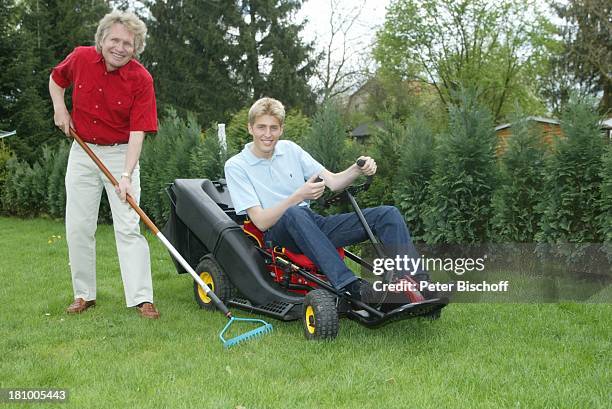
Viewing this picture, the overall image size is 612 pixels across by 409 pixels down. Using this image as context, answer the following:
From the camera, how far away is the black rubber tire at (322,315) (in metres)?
3.26

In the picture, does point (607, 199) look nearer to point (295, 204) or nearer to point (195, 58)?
point (295, 204)

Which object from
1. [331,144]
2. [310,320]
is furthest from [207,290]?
[331,144]

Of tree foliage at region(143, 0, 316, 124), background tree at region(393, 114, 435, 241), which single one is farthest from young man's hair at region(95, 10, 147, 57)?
tree foliage at region(143, 0, 316, 124)

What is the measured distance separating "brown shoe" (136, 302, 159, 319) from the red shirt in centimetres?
104

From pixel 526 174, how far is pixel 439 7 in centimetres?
2661

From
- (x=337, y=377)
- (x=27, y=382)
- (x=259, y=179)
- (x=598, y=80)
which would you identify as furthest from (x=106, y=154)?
(x=598, y=80)

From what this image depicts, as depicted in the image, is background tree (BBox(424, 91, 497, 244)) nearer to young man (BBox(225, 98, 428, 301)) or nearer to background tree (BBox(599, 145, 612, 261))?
background tree (BBox(599, 145, 612, 261))

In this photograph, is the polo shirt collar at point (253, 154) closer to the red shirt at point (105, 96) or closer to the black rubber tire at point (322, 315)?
the red shirt at point (105, 96)

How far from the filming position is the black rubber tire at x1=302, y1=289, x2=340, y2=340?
10.7 ft

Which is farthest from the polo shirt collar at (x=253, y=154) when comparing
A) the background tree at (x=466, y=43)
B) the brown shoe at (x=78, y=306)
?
the background tree at (x=466, y=43)

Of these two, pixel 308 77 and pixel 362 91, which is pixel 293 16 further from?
pixel 362 91

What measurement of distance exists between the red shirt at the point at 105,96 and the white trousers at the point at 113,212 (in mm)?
128

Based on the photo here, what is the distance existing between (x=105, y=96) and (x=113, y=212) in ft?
2.36

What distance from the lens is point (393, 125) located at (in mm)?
5977
